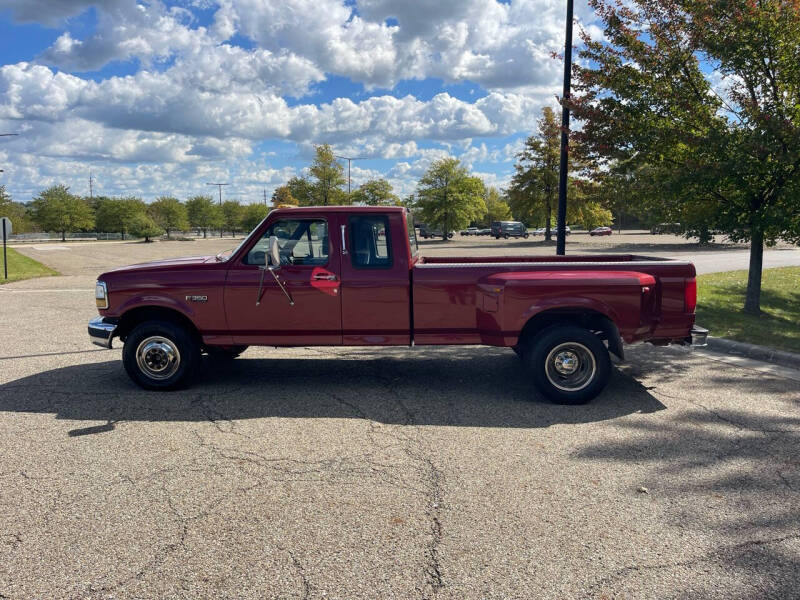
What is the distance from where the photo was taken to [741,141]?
344 inches

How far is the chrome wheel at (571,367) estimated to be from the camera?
18.8 feet

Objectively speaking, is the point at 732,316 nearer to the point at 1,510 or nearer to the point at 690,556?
the point at 690,556

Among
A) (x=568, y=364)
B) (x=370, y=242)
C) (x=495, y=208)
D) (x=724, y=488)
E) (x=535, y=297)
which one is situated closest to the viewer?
(x=724, y=488)

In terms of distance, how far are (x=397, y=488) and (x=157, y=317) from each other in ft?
11.8

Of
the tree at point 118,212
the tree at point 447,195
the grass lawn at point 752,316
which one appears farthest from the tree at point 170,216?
the grass lawn at point 752,316

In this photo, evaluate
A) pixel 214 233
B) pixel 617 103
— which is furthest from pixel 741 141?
pixel 214 233

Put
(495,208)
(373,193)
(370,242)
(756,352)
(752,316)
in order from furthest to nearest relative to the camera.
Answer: (495,208), (373,193), (752,316), (756,352), (370,242)

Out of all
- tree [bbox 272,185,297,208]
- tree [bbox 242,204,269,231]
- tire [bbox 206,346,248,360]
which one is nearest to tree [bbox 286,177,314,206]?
tree [bbox 272,185,297,208]

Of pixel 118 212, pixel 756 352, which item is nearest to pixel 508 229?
pixel 118 212

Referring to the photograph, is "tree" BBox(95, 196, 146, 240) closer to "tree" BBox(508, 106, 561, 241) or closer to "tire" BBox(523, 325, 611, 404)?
"tree" BBox(508, 106, 561, 241)

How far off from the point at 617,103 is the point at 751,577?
28.4 ft

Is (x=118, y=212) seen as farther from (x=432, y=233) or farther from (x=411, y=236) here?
(x=411, y=236)

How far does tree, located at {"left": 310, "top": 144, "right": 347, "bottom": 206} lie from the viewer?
57.7 metres

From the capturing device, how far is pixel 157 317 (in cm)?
632
